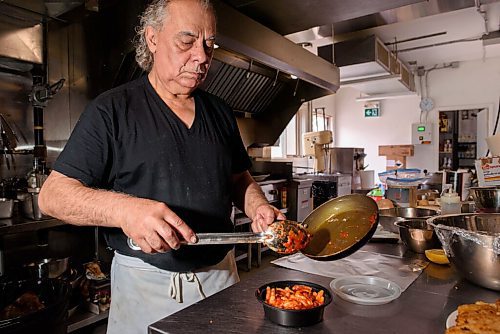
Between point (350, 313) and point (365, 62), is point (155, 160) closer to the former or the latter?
point (350, 313)

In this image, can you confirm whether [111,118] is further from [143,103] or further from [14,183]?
[14,183]

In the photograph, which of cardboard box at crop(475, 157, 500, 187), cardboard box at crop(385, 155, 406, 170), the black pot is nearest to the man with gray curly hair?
the black pot

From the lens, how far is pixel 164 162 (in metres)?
1.20

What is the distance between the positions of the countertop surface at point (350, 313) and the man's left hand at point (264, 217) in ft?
0.56

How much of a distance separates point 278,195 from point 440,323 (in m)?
3.48

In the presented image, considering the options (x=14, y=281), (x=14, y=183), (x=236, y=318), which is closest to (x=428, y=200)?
(x=236, y=318)

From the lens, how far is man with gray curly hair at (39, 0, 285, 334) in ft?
3.82

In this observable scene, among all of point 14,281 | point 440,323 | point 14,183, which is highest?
point 14,183

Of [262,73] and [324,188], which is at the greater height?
[262,73]

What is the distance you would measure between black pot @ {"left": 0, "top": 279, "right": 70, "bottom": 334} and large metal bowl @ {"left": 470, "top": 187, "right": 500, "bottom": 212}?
234cm

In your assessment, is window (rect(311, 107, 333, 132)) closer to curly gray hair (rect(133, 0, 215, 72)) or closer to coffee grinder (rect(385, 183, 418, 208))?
coffee grinder (rect(385, 183, 418, 208))

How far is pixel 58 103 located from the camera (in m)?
2.79

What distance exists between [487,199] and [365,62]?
272cm

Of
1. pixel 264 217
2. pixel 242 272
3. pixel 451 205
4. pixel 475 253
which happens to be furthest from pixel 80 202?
pixel 242 272
